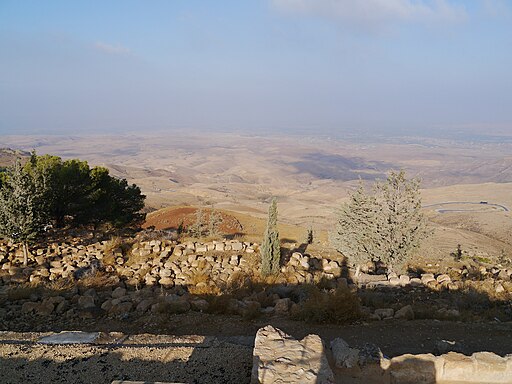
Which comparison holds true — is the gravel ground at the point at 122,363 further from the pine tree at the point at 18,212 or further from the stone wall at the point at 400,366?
the pine tree at the point at 18,212

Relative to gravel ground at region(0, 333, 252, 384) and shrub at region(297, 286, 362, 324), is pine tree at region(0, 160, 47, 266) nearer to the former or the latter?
gravel ground at region(0, 333, 252, 384)

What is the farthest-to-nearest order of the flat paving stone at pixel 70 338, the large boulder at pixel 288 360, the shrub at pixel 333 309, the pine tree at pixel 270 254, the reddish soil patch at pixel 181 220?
the reddish soil patch at pixel 181 220 < the pine tree at pixel 270 254 < the shrub at pixel 333 309 < the flat paving stone at pixel 70 338 < the large boulder at pixel 288 360

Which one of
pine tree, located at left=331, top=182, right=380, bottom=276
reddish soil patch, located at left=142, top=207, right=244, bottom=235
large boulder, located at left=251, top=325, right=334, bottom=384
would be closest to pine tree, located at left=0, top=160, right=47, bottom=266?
large boulder, located at left=251, top=325, right=334, bottom=384

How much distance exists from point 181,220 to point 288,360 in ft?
92.0

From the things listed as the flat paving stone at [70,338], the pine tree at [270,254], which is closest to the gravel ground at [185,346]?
the flat paving stone at [70,338]

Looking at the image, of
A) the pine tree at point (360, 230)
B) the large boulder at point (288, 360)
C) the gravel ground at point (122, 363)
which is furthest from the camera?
the pine tree at point (360, 230)

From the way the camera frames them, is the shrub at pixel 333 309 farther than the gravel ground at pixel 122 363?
Yes

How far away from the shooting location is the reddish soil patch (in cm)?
3180

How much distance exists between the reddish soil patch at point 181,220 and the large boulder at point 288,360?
24.0m

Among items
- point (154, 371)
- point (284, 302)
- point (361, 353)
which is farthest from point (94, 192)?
point (361, 353)

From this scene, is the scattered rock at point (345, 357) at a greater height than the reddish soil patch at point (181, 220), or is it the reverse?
the scattered rock at point (345, 357)

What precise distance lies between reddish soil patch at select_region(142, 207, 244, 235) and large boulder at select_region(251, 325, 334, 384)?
2399 centimetres

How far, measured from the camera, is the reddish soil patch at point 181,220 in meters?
31.8

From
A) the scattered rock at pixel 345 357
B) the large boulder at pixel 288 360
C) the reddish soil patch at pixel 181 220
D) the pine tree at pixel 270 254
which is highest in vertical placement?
the large boulder at pixel 288 360
